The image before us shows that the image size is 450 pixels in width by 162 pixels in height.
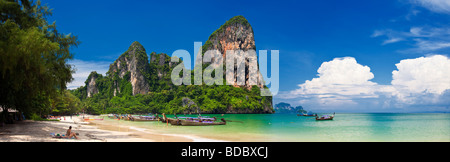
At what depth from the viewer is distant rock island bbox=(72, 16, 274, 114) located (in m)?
101

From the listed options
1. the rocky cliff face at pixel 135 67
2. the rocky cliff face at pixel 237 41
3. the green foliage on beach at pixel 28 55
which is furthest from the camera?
the rocky cliff face at pixel 237 41

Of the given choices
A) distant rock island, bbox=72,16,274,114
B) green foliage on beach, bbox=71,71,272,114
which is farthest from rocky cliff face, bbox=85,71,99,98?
green foliage on beach, bbox=71,71,272,114

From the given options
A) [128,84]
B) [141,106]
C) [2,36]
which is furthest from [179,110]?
[2,36]

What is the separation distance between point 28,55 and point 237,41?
382 feet

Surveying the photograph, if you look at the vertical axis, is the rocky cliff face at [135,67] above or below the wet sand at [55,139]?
above

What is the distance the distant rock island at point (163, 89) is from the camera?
101m

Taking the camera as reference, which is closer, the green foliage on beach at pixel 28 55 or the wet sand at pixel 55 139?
the green foliage on beach at pixel 28 55

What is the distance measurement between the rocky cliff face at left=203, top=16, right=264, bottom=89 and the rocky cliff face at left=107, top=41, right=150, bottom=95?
1176 inches

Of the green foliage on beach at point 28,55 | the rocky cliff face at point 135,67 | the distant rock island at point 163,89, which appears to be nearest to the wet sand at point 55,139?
the green foliage on beach at point 28,55

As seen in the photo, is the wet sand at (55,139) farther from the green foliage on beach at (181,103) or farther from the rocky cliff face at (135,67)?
the rocky cliff face at (135,67)

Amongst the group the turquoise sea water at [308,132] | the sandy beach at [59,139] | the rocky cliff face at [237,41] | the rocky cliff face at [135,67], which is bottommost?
the turquoise sea water at [308,132]

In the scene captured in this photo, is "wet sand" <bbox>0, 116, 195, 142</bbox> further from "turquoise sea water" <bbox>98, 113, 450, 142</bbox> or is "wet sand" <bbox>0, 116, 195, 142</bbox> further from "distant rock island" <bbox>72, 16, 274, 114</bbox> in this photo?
"distant rock island" <bbox>72, 16, 274, 114</bbox>

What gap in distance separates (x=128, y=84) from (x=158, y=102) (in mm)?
21007
